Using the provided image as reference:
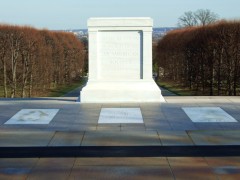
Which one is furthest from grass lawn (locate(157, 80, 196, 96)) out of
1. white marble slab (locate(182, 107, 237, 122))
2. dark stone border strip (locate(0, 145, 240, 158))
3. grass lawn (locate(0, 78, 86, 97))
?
dark stone border strip (locate(0, 145, 240, 158))

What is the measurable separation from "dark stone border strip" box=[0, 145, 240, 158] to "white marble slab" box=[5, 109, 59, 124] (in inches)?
A: 76.7

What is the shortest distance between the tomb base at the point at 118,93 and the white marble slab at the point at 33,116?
4.33 ft

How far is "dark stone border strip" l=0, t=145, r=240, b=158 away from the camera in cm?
602

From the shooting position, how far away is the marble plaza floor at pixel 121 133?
5.27m

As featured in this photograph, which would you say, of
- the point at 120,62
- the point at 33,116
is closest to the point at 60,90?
the point at 120,62

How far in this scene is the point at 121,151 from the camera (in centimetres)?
615

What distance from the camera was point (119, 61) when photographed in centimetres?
1064

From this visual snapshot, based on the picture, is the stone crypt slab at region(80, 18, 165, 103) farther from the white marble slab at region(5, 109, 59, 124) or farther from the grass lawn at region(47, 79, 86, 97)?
the grass lawn at region(47, 79, 86, 97)

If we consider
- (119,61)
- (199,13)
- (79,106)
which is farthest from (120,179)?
(199,13)

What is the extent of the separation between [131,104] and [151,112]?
3.85ft

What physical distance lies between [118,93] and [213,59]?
17.7 m

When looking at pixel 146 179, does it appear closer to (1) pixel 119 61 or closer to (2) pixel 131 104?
(2) pixel 131 104

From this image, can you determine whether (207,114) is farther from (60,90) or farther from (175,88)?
(60,90)

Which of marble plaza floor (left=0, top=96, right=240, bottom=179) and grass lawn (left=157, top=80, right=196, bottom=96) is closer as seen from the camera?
marble plaza floor (left=0, top=96, right=240, bottom=179)
